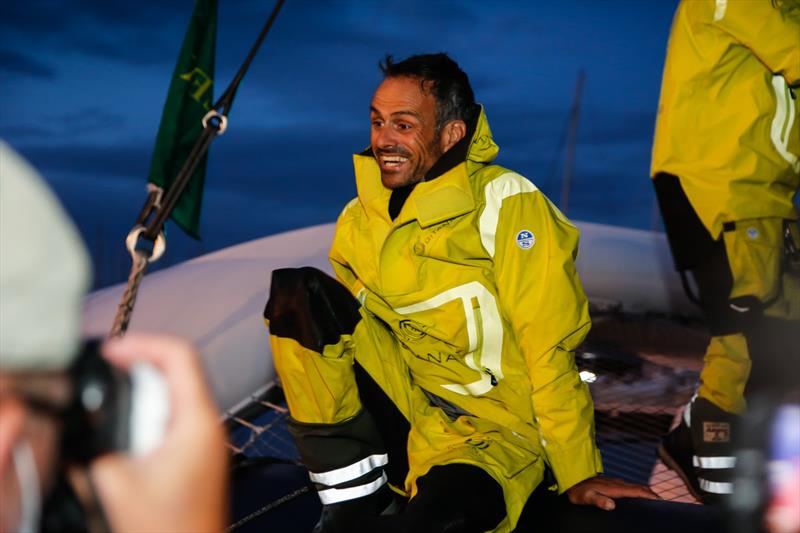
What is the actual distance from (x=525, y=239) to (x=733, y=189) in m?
0.58

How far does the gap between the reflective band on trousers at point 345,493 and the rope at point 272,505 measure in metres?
0.13

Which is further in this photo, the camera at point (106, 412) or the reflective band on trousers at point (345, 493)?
the reflective band on trousers at point (345, 493)

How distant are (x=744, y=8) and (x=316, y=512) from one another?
4.21 ft

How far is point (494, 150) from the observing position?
1397 mm

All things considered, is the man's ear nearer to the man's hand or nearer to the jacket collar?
the jacket collar

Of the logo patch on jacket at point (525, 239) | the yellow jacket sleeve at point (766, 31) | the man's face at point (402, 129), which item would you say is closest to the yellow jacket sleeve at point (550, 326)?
the logo patch on jacket at point (525, 239)

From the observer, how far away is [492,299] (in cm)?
131

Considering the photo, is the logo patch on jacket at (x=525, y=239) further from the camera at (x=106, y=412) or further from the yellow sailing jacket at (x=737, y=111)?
the camera at (x=106, y=412)

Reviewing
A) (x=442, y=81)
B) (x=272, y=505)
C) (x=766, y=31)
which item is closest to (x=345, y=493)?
(x=272, y=505)

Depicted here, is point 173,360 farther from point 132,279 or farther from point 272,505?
point 272,505

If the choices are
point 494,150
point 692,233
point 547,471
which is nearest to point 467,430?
point 547,471

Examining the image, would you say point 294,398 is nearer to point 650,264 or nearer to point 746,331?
point 746,331

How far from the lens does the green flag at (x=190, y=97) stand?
161 cm

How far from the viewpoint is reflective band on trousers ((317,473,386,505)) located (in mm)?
1373
